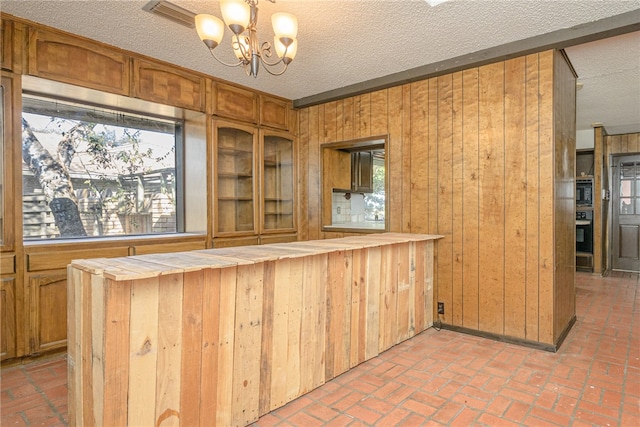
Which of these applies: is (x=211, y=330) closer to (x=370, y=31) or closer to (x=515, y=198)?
(x=370, y=31)

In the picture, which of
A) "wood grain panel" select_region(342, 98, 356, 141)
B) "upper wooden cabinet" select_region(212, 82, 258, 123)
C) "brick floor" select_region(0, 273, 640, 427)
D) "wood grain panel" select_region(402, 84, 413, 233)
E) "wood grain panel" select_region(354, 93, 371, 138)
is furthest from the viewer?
"wood grain panel" select_region(342, 98, 356, 141)

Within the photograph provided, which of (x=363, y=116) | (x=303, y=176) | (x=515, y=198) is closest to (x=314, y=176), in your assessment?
(x=303, y=176)

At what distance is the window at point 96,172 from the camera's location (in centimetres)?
305

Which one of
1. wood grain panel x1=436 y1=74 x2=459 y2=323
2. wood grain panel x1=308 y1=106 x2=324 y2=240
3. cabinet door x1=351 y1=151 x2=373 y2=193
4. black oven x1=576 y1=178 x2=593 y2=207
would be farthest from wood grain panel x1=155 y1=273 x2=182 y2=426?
black oven x1=576 y1=178 x2=593 y2=207

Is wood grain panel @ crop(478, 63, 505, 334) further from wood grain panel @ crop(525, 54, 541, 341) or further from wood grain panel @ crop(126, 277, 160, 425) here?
wood grain panel @ crop(126, 277, 160, 425)

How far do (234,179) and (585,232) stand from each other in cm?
625

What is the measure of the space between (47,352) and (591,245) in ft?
25.5

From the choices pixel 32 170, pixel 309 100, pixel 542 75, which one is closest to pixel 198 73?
pixel 309 100

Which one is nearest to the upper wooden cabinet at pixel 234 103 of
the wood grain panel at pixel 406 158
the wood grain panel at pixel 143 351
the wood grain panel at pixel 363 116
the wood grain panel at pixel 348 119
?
the wood grain panel at pixel 348 119

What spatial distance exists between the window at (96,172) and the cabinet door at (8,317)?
1.69 feet

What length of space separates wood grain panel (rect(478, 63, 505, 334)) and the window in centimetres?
318

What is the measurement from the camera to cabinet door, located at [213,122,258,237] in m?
3.86

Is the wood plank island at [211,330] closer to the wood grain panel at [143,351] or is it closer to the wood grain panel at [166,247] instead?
the wood grain panel at [143,351]

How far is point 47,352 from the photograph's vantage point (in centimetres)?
276
